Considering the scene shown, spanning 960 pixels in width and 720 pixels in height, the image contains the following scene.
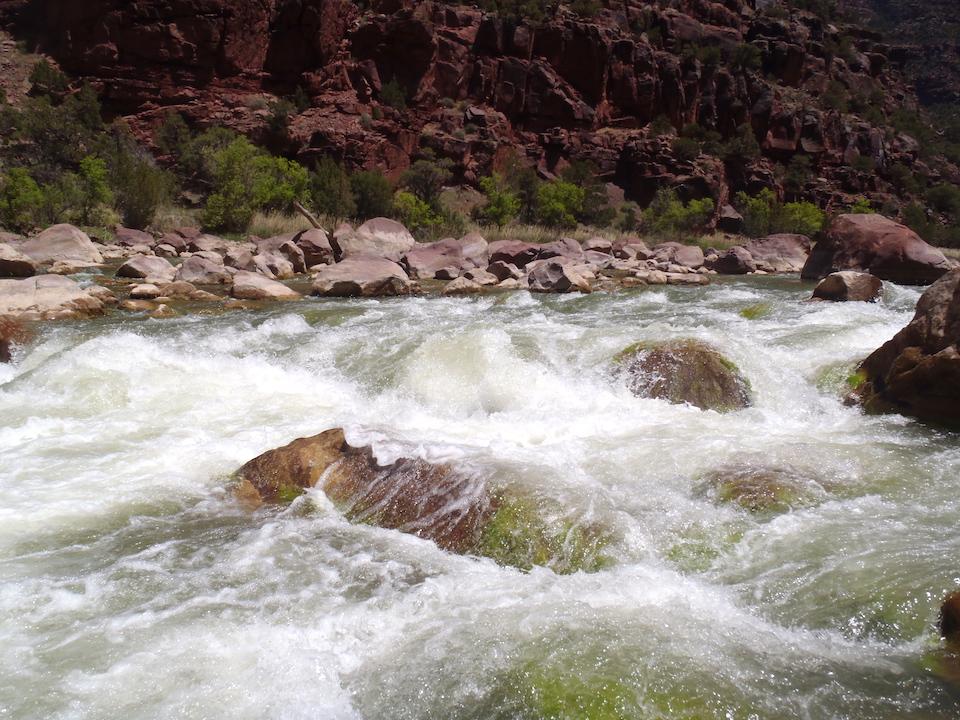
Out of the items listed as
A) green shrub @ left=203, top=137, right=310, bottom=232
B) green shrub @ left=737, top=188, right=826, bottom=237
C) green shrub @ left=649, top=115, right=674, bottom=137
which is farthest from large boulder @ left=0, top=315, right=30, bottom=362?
green shrub @ left=649, top=115, right=674, bottom=137

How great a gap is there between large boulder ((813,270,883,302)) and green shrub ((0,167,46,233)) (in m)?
19.9

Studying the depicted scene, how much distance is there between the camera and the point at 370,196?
27.4 m

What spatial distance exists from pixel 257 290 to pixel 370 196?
15.9 metres

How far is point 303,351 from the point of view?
854 cm

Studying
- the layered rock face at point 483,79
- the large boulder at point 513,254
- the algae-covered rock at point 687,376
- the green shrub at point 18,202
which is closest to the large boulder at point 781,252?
the large boulder at point 513,254

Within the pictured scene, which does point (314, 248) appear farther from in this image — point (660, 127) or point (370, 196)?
point (660, 127)

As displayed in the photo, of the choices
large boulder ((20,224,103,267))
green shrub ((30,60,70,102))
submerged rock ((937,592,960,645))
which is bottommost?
large boulder ((20,224,103,267))

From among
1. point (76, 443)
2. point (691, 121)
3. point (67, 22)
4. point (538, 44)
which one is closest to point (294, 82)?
point (67, 22)

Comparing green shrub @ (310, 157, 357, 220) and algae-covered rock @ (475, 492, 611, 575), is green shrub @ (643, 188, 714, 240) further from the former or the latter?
algae-covered rock @ (475, 492, 611, 575)

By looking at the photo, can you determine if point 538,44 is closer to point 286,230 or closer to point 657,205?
point 657,205

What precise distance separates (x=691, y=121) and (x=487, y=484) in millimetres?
50001

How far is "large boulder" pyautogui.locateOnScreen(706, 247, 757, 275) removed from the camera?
21516 mm

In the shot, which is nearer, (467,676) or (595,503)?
(467,676)

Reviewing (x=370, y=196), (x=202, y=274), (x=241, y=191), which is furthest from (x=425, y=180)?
(x=202, y=274)
